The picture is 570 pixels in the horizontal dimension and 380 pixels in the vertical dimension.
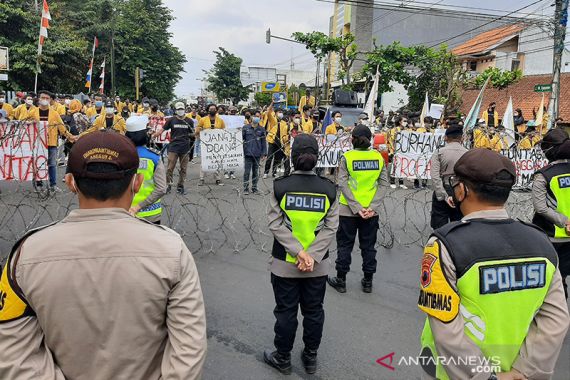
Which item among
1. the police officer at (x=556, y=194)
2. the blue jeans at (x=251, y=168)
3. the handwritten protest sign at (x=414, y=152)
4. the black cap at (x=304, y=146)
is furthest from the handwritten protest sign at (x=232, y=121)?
the police officer at (x=556, y=194)

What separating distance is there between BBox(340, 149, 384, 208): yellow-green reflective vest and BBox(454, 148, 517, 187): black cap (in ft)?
9.58

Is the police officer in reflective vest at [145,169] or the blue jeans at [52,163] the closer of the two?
the police officer in reflective vest at [145,169]

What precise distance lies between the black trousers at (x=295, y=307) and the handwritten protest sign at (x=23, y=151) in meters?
6.01

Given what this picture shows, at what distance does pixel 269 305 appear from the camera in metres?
4.78

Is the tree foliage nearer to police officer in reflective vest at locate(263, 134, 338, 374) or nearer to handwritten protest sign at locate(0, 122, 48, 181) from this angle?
handwritten protest sign at locate(0, 122, 48, 181)

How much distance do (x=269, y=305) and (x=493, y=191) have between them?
3.24 metres

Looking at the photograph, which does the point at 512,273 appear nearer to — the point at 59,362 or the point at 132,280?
the point at 132,280

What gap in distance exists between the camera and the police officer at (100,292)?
158 centimetres

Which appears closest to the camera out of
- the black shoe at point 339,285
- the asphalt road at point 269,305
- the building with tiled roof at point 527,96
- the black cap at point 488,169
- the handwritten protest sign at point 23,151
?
the black cap at point 488,169

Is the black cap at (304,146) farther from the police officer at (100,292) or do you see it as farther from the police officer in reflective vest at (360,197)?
the police officer at (100,292)

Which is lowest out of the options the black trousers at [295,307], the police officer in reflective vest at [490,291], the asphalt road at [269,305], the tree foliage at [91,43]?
Answer: the asphalt road at [269,305]

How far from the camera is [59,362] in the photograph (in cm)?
165

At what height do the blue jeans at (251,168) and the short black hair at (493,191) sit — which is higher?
the short black hair at (493,191)

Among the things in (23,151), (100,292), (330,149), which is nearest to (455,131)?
(100,292)
